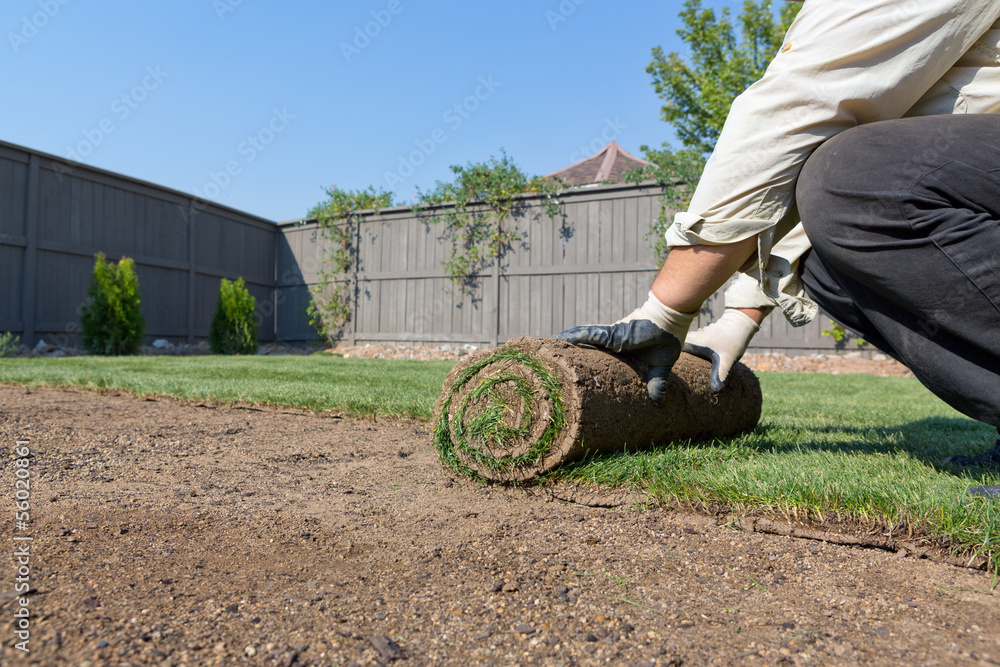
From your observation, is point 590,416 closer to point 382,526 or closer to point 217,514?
point 382,526

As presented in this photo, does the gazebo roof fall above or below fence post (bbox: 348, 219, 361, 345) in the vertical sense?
above

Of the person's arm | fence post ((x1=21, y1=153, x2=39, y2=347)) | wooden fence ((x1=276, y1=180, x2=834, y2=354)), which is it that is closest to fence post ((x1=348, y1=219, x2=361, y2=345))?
wooden fence ((x1=276, y1=180, x2=834, y2=354))

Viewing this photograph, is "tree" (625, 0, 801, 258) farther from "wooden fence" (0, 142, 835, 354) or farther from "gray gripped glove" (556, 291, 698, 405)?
"gray gripped glove" (556, 291, 698, 405)

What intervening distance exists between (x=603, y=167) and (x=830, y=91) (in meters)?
15.0

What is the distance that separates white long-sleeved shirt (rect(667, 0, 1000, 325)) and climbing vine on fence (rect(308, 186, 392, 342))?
1107 centimetres

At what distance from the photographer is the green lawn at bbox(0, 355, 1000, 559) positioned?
145 cm

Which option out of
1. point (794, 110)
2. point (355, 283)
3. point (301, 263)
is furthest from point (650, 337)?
point (301, 263)

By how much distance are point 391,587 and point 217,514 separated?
0.68 metres

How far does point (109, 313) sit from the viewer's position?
9234mm

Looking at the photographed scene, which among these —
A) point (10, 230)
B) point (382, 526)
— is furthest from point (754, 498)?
point (10, 230)

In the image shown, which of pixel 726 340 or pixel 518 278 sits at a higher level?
pixel 518 278

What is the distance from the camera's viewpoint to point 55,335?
31.3ft

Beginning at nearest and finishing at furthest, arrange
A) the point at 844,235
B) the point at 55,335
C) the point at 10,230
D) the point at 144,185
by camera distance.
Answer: the point at 844,235
the point at 10,230
the point at 55,335
the point at 144,185

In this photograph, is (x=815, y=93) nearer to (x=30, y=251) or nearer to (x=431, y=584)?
(x=431, y=584)
